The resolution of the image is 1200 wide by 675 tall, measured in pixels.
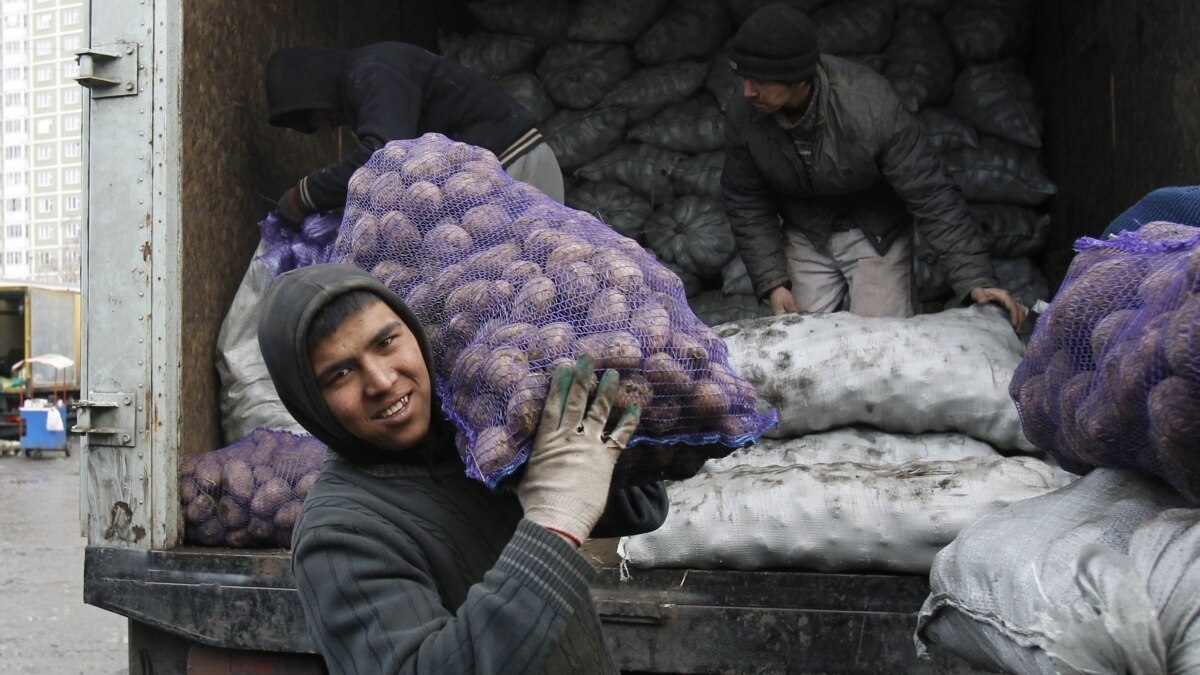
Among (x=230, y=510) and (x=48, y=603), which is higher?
(x=230, y=510)

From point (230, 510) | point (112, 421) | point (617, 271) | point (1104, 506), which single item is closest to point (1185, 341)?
point (1104, 506)

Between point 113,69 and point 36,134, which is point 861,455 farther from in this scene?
point 36,134

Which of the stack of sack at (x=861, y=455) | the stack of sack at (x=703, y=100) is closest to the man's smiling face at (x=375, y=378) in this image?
the stack of sack at (x=861, y=455)

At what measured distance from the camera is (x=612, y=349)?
5.64ft

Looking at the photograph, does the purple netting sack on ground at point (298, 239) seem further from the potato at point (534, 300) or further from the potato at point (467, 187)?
the potato at point (534, 300)

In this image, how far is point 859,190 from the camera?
4574 millimetres

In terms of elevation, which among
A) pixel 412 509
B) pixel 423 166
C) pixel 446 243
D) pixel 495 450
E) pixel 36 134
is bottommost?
pixel 36 134

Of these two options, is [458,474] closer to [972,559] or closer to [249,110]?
[972,559]

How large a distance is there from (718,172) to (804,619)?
3290 mm

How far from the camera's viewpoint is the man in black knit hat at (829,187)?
4.09 metres

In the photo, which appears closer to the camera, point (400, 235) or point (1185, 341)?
point (1185, 341)

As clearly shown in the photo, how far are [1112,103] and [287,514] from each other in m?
3.63

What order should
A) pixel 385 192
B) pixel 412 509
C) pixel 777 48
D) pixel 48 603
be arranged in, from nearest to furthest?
pixel 412 509 → pixel 385 192 → pixel 777 48 → pixel 48 603

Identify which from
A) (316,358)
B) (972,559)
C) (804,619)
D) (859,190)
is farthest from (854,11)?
(316,358)
